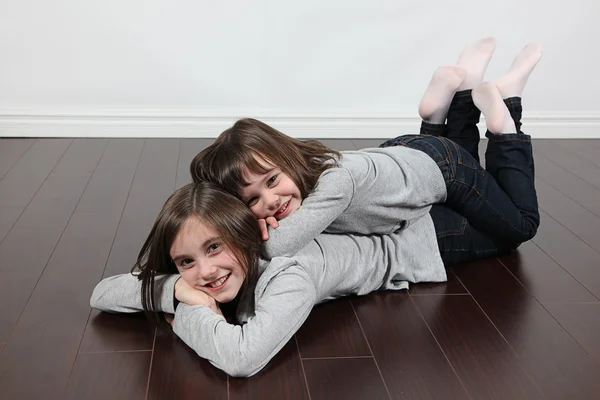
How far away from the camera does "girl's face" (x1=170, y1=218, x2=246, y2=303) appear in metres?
1.76

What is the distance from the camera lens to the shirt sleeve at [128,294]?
1.87 m

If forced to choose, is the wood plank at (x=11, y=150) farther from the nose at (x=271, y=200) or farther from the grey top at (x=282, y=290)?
the nose at (x=271, y=200)

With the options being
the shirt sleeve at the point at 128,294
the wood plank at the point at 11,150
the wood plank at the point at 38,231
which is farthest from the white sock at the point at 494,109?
the wood plank at the point at 11,150

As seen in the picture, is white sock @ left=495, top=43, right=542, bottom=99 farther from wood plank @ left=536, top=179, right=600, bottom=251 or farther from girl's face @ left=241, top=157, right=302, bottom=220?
girl's face @ left=241, top=157, right=302, bottom=220

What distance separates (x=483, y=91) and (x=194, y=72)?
1.53 m

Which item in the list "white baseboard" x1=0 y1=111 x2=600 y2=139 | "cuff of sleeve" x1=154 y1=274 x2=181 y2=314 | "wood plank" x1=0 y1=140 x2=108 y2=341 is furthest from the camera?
"white baseboard" x1=0 y1=111 x2=600 y2=139

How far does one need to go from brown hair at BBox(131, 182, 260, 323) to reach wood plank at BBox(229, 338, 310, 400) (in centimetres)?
24

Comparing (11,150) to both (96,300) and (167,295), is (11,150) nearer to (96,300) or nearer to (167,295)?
(96,300)

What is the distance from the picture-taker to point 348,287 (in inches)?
79.4

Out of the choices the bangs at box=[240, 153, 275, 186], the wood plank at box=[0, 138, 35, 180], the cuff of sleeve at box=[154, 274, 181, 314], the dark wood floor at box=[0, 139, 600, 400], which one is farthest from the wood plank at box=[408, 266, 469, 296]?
the wood plank at box=[0, 138, 35, 180]

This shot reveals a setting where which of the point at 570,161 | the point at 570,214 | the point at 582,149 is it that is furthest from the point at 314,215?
the point at 582,149

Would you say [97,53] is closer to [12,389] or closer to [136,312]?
[136,312]

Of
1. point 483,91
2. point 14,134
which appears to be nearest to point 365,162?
point 483,91

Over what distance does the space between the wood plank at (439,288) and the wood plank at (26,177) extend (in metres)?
1.29
